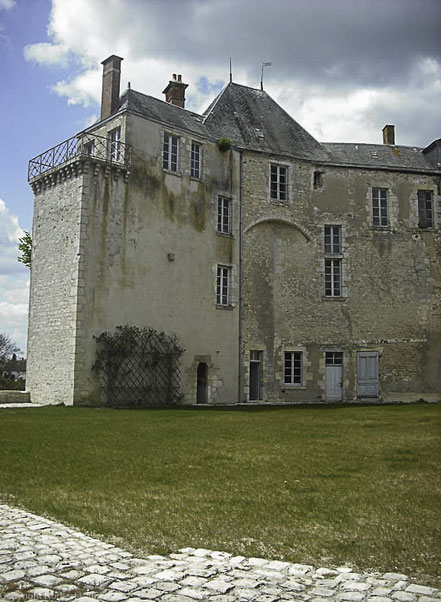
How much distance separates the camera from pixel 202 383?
62.4 feet

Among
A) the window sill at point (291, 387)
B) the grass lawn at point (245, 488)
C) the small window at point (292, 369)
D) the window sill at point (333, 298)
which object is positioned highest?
the window sill at point (333, 298)

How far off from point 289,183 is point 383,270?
4456mm

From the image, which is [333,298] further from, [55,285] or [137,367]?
[55,285]

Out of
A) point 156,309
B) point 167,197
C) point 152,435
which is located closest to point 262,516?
point 152,435

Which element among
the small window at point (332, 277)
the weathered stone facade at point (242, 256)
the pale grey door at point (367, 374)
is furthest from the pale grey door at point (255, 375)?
the pale grey door at point (367, 374)

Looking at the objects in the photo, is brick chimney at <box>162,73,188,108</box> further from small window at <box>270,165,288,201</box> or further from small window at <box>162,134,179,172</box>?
small window at <box>270,165,288,201</box>

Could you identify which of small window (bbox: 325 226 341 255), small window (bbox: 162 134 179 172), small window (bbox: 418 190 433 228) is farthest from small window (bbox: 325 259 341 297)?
small window (bbox: 162 134 179 172)

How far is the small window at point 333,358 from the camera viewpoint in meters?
21.0

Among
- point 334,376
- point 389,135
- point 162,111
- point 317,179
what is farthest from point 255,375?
point 389,135

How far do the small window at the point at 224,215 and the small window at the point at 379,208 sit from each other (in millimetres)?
A: 5420

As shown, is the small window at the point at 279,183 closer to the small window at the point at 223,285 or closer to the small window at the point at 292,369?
the small window at the point at 223,285

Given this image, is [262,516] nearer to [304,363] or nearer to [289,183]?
[304,363]

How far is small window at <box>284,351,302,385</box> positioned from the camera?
67.4 feet

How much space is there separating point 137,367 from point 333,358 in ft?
23.9
